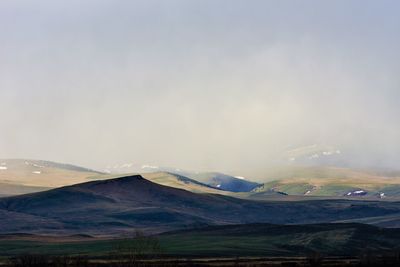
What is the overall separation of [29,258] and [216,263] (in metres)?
34.5

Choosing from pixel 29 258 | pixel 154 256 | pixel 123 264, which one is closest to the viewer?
pixel 123 264

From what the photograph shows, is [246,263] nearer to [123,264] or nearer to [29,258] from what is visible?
[123,264]

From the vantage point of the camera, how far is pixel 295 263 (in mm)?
157375

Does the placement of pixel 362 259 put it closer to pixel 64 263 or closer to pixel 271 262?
pixel 271 262

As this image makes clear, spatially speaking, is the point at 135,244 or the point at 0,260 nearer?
the point at 0,260

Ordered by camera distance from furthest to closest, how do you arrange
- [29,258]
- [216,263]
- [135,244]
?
[135,244] → [216,263] → [29,258]

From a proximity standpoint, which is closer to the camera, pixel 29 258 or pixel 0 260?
pixel 29 258

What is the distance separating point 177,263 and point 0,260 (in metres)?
37.4

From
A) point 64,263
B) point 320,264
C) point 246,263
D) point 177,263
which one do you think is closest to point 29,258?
point 64,263

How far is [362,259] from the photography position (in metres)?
164

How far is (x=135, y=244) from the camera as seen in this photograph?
192750 millimetres

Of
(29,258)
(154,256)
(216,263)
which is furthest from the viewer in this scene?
(154,256)

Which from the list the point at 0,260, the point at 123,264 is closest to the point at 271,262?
the point at 123,264

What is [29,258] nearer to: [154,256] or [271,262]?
A: [154,256]
